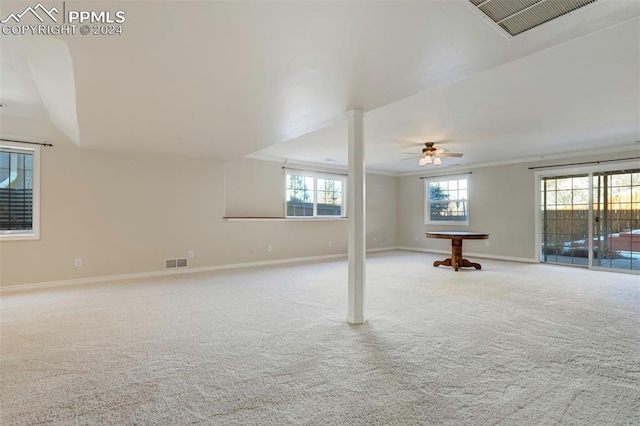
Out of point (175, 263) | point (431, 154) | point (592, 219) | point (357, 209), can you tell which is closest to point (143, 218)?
point (175, 263)

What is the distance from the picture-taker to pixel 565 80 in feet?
9.66

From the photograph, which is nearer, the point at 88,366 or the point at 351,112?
the point at 88,366

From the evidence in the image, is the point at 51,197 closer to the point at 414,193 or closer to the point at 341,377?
the point at 341,377

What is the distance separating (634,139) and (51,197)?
357 inches

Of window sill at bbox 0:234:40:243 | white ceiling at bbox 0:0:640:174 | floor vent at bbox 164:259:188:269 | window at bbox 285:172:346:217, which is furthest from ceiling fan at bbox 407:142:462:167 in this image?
window sill at bbox 0:234:40:243

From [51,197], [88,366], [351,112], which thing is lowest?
[88,366]

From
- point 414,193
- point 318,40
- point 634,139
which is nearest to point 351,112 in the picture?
point 318,40

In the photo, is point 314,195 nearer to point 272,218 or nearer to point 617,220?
point 272,218

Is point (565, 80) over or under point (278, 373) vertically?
over

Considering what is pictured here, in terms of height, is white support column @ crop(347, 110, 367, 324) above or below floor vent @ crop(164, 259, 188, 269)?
above

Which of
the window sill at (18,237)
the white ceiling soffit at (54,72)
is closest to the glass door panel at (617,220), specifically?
the white ceiling soffit at (54,72)

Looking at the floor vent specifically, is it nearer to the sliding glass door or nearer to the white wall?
the white wall

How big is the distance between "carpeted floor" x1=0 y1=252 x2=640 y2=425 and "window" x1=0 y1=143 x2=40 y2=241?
0.95m

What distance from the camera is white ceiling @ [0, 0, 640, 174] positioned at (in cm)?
170
